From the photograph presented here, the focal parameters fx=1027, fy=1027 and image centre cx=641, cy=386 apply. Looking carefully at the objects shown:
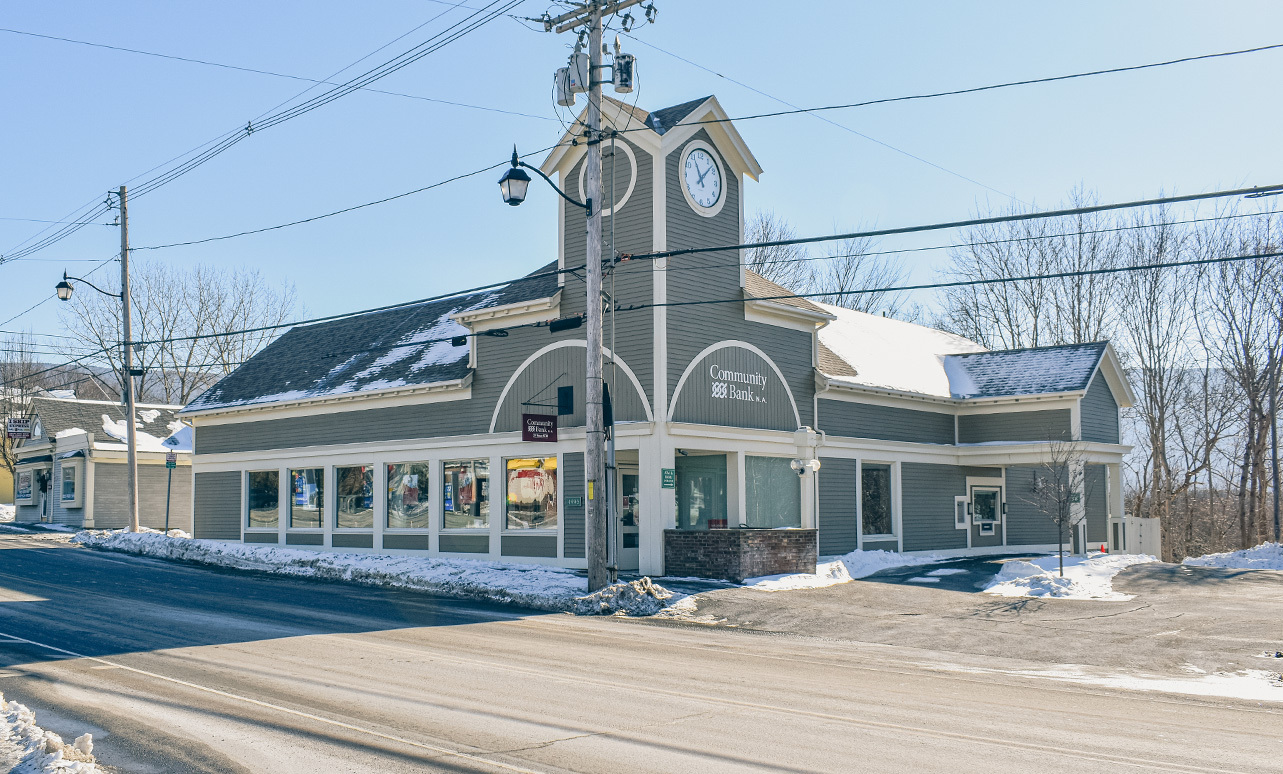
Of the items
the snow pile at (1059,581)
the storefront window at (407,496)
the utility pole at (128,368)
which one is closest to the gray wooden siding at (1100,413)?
the snow pile at (1059,581)

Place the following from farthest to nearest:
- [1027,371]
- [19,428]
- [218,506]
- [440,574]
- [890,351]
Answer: [19,428], [218,506], [890,351], [1027,371], [440,574]

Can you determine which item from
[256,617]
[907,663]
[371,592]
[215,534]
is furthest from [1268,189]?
[215,534]

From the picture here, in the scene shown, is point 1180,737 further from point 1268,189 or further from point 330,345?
point 330,345

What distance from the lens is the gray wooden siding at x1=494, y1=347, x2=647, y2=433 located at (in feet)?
73.0

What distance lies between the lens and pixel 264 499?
31234 millimetres

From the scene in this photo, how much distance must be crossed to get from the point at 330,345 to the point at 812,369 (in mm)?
16131

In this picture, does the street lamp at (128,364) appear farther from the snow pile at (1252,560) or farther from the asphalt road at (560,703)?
the snow pile at (1252,560)

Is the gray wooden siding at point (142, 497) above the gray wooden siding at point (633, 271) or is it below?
below

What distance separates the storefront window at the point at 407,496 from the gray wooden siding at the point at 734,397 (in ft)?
26.4

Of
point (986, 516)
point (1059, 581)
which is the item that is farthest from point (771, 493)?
point (986, 516)

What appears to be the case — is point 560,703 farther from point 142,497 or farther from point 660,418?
point 142,497

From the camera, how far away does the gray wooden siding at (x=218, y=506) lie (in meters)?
32.2

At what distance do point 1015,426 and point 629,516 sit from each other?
41.2 feet

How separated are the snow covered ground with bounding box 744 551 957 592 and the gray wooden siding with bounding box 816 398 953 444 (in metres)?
3.17
